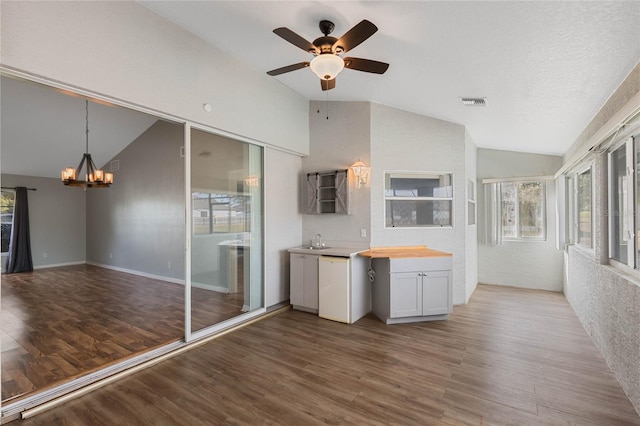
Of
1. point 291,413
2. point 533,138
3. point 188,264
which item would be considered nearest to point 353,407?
point 291,413

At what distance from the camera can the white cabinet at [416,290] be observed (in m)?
3.88

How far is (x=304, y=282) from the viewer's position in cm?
435

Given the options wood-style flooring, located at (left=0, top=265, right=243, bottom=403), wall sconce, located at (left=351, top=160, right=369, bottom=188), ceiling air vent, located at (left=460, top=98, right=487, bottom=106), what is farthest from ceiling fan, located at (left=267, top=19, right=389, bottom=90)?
wood-style flooring, located at (left=0, top=265, right=243, bottom=403)

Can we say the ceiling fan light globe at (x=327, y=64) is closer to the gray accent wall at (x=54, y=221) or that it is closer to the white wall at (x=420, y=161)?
the white wall at (x=420, y=161)

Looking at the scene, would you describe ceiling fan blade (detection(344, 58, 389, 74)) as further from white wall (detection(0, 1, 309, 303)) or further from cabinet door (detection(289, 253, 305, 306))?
cabinet door (detection(289, 253, 305, 306))

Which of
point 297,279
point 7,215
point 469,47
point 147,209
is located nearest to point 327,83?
point 469,47

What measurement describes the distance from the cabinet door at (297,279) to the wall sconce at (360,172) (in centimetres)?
140

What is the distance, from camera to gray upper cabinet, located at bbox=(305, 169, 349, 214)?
4.51m

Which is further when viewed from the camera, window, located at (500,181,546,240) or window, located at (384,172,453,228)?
window, located at (500,181,546,240)

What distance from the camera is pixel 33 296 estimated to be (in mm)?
5184

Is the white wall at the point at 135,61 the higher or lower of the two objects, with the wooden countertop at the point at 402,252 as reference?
higher

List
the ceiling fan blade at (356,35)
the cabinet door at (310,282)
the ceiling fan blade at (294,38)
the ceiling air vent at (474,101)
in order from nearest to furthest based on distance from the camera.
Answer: the ceiling fan blade at (356,35) < the ceiling fan blade at (294,38) < the ceiling air vent at (474,101) < the cabinet door at (310,282)

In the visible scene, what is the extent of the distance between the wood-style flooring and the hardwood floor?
42cm

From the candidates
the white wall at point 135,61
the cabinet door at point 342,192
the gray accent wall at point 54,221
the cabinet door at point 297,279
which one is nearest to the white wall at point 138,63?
the white wall at point 135,61
